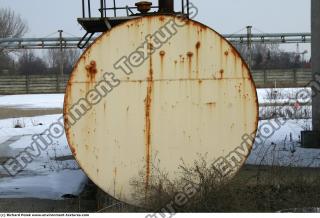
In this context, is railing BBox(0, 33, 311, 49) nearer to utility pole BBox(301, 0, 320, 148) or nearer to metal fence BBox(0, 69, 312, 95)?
metal fence BBox(0, 69, 312, 95)

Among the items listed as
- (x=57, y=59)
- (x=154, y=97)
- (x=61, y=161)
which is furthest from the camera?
(x=57, y=59)

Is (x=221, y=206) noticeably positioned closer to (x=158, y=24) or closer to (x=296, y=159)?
(x=158, y=24)

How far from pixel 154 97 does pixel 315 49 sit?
21.8 feet

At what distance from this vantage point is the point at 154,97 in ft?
16.4

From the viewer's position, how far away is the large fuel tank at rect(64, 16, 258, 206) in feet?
16.3

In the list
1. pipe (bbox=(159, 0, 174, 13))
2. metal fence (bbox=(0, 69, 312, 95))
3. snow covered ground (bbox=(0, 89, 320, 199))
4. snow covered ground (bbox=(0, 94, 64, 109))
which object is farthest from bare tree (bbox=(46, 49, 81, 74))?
pipe (bbox=(159, 0, 174, 13))

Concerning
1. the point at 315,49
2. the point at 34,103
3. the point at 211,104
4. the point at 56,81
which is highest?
the point at 56,81

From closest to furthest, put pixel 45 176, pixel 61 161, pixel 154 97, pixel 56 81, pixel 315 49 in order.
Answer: pixel 154 97
pixel 45 176
pixel 61 161
pixel 315 49
pixel 56 81

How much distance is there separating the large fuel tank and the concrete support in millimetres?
5836

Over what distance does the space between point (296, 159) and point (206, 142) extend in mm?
3988

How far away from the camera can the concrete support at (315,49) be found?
10297 mm

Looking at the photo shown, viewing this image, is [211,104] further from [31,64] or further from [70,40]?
[31,64]

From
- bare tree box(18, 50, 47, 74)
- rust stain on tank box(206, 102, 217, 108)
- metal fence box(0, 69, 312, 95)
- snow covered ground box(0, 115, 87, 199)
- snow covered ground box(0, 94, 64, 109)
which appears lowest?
snow covered ground box(0, 115, 87, 199)

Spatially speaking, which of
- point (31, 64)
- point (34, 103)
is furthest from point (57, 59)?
point (34, 103)
